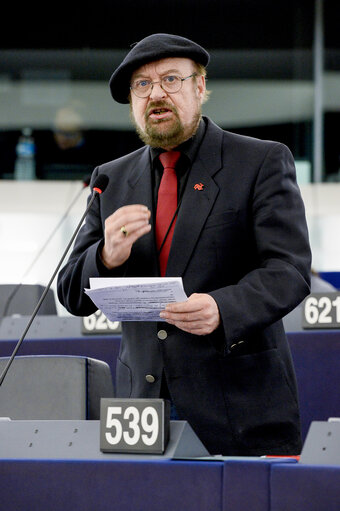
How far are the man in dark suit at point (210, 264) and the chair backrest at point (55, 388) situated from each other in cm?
9

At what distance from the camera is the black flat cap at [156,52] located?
2.13 meters

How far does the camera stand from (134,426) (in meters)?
1.66

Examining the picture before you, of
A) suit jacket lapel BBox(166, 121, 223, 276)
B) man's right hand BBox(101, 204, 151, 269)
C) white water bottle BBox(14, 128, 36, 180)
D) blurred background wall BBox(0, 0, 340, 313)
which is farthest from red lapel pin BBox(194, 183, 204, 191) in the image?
white water bottle BBox(14, 128, 36, 180)

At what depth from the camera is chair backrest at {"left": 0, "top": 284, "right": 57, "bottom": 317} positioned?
188 inches

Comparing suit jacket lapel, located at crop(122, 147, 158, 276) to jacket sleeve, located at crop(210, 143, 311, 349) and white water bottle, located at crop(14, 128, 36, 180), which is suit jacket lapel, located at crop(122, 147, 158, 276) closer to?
jacket sleeve, located at crop(210, 143, 311, 349)

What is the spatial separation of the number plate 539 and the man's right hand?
0.34m

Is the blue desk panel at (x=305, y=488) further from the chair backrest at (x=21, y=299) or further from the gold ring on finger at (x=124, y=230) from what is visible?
the chair backrest at (x=21, y=299)

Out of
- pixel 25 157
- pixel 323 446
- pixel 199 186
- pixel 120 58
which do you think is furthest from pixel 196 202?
pixel 120 58

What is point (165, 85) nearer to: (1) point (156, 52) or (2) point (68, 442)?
(1) point (156, 52)

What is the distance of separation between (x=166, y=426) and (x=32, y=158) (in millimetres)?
7438

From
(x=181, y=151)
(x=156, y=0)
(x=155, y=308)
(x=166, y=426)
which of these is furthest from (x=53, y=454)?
(x=156, y=0)

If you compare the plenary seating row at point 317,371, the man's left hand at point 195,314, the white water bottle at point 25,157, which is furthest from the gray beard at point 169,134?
the white water bottle at point 25,157

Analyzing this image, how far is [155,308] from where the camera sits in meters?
1.83

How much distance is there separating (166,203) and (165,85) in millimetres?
245
